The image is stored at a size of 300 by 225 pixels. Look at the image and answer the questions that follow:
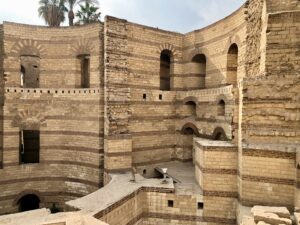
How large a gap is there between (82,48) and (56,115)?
12.0 ft

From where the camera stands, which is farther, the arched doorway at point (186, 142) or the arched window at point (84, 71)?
the arched doorway at point (186, 142)

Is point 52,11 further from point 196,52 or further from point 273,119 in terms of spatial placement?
point 273,119

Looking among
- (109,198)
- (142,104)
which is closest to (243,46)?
(142,104)

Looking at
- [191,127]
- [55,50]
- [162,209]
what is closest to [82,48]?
[55,50]

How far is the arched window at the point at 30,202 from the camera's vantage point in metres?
13.5

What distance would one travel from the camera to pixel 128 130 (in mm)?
13000

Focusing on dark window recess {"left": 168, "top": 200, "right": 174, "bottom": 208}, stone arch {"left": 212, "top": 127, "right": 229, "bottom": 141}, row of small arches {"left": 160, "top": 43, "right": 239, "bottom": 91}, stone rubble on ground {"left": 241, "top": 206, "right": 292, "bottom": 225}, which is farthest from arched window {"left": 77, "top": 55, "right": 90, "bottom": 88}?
stone rubble on ground {"left": 241, "top": 206, "right": 292, "bottom": 225}

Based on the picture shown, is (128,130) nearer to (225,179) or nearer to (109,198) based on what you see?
(109,198)

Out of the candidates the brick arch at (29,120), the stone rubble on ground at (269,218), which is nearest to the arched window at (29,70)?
the brick arch at (29,120)

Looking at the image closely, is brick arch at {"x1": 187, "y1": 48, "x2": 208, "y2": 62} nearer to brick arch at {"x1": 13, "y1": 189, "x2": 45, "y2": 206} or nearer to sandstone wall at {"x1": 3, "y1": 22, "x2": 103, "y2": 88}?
sandstone wall at {"x1": 3, "y1": 22, "x2": 103, "y2": 88}

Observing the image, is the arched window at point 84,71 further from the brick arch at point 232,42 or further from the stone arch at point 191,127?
the brick arch at point 232,42

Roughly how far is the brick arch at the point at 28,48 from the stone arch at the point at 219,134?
9.45m

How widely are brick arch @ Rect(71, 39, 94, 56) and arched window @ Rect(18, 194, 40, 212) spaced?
7.73m

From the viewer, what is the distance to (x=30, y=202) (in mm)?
13828
